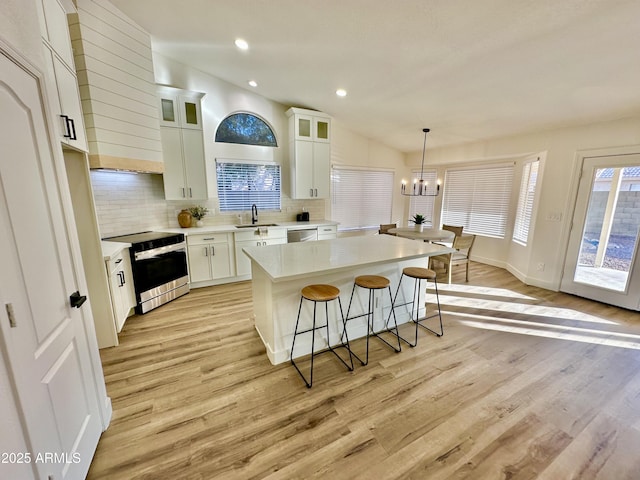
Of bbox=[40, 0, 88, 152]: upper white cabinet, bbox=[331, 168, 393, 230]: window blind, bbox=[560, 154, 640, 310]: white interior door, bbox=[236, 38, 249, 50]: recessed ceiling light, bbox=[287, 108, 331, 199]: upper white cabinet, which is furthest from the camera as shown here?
bbox=[331, 168, 393, 230]: window blind

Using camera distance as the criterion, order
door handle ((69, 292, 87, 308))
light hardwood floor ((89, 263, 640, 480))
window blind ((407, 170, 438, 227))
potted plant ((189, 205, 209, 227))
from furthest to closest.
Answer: window blind ((407, 170, 438, 227)), potted plant ((189, 205, 209, 227)), light hardwood floor ((89, 263, 640, 480)), door handle ((69, 292, 87, 308))

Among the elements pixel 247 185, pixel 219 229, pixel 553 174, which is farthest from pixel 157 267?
pixel 553 174

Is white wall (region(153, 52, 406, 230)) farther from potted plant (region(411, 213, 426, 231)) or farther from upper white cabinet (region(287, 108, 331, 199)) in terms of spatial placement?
potted plant (region(411, 213, 426, 231))

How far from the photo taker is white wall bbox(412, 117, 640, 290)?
3334mm

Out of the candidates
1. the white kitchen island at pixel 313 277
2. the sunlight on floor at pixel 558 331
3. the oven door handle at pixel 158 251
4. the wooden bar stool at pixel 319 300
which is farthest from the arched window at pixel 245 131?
the sunlight on floor at pixel 558 331

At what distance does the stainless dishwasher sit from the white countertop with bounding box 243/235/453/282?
1.74 m

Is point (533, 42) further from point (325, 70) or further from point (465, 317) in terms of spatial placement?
point (465, 317)

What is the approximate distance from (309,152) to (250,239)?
1.91 meters

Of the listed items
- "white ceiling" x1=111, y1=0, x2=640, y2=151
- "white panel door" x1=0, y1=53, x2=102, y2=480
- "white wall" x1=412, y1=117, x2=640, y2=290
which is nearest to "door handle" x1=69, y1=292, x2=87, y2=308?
"white panel door" x1=0, y1=53, x2=102, y2=480

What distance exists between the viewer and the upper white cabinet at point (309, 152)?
4656 millimetres

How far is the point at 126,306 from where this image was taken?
2930 mm

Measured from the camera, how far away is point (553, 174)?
390 cm

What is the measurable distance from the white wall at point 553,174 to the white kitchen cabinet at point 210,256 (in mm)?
4869

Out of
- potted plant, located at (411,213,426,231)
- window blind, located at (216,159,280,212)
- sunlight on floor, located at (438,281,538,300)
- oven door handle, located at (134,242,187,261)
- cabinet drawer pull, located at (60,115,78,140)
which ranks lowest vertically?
sunlight on floor, located at (438,281,538,300)
